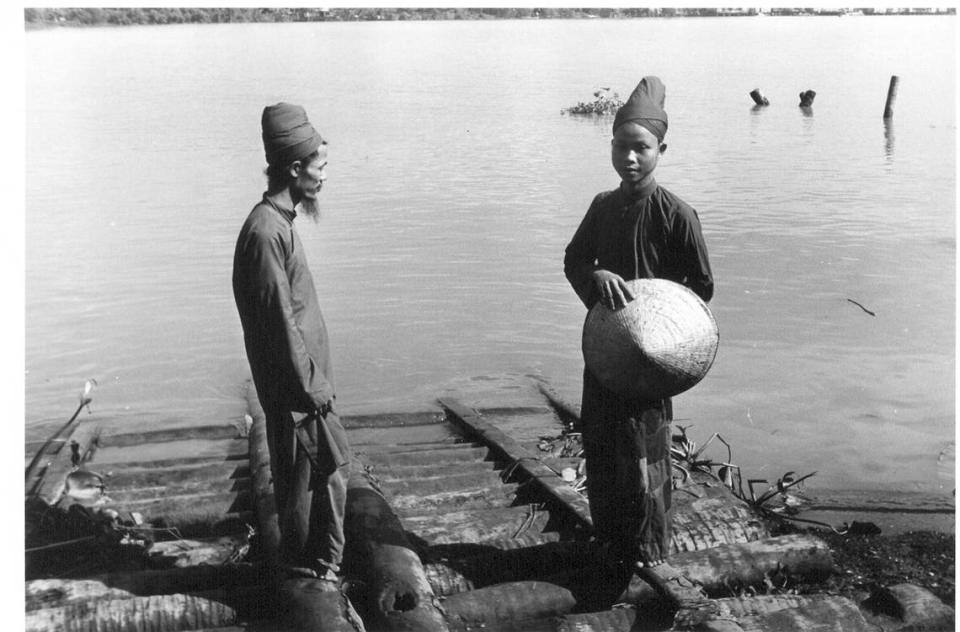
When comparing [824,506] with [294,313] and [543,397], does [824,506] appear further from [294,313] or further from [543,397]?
[294,313]

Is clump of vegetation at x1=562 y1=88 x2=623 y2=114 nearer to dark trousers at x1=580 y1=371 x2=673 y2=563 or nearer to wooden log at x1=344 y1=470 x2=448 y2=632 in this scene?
wooden log at x1=344 y1=470 x2=448 y2=632

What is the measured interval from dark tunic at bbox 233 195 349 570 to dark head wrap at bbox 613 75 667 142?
1.33 meters

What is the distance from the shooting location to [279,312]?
151 inches

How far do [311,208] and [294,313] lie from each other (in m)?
0.47

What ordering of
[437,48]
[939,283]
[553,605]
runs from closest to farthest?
[553,605] < [939,283] < [437,48]

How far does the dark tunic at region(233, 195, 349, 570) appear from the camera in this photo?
3.85 meters

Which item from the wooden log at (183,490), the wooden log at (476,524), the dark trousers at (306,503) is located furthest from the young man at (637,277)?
the wooden log at (183,490)

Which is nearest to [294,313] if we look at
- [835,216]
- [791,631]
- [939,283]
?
Result: [791,631]

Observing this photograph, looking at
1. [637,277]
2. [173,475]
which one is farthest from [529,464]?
[173,475]

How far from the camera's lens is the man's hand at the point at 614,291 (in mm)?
4008

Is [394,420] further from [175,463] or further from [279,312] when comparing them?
[279,312]

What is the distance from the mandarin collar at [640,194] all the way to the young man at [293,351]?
1186 millimetres

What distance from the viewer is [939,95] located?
3347 centimetres

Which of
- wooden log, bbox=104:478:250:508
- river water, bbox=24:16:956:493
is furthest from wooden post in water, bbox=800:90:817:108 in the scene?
wooden log, bbox=104:478:250:508
